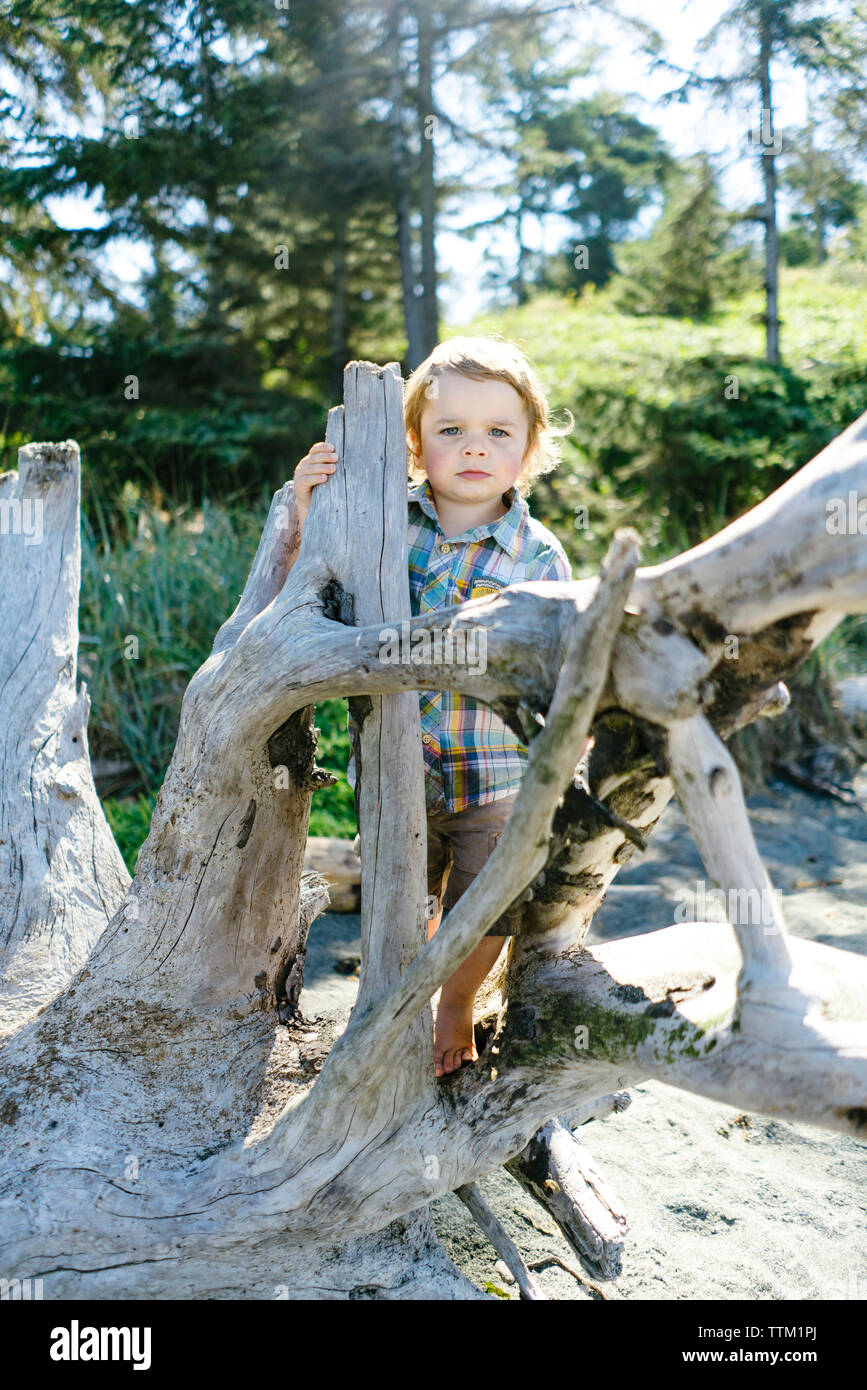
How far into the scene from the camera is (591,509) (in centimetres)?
866

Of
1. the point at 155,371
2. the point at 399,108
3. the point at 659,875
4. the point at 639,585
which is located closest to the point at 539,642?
the point at 639,585

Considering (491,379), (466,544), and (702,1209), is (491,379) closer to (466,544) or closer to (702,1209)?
(466,544)

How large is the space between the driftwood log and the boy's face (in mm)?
180

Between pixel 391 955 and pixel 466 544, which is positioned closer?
pixel 391 955

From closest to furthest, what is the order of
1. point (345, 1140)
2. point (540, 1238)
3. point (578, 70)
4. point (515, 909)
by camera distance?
point (345, 1140) < point (515, 909) < point (540, 1238) < point (578, 70)

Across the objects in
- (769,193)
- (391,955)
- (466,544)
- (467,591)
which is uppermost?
(769,193)

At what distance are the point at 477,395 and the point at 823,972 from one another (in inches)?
63.2

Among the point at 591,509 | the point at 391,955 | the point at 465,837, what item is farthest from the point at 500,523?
the point at 591,509

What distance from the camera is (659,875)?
17.6ft

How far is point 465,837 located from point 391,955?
0.51m

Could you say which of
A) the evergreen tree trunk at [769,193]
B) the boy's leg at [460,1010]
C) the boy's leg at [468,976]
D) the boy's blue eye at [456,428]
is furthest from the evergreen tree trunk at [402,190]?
the boy's leg at [460,1010]

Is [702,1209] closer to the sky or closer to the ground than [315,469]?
closer to the ground

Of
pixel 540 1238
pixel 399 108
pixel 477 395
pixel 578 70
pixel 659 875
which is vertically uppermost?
pixel 578 70
